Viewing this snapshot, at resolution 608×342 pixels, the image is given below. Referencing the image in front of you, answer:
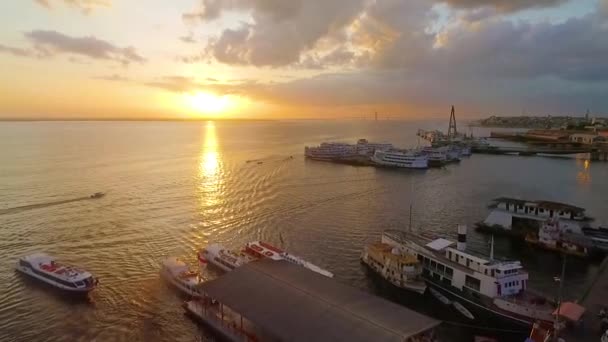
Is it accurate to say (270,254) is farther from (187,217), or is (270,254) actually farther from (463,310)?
(187,217)

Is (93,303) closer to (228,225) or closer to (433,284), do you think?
(228,225)

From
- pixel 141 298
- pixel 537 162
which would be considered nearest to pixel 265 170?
pixel 141 298

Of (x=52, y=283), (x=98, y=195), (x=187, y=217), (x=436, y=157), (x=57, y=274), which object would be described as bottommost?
→ (x=52, y=283)

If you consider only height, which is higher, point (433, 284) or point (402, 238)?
point (402, 238)

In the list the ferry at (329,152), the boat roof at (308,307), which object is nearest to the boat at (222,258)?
the boat roof at (308,307)

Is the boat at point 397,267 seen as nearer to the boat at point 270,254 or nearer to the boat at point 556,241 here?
the boat at point 270,254

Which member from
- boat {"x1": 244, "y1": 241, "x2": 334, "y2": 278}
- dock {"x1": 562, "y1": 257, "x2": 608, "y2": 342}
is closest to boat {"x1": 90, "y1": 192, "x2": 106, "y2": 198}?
boat {"x1": 244, "y1": 241, "x2": 334, "y2": 278}

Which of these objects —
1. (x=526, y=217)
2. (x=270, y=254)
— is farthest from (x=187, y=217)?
(x=526, y=217)
